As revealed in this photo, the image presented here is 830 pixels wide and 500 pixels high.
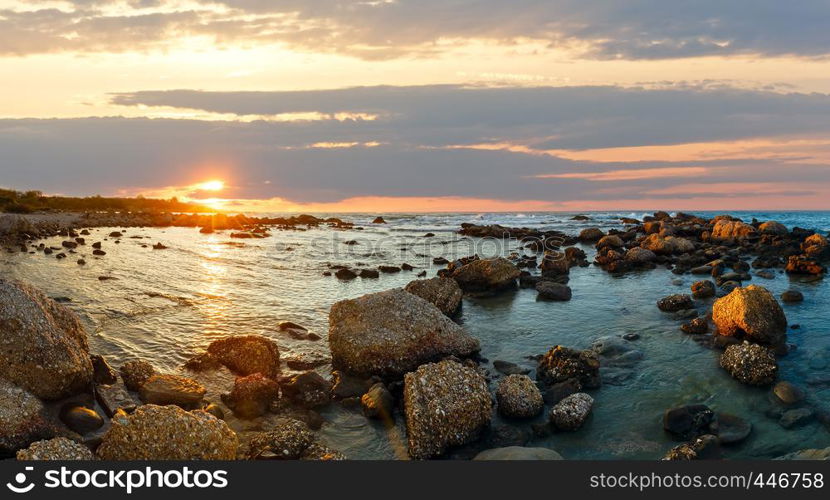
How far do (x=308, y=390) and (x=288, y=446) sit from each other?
2357 mm

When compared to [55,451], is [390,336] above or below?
below

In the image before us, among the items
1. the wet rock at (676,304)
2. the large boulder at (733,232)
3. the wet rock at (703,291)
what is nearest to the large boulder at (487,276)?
the wet rock at (676,304)

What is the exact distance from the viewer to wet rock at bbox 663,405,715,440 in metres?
9.78

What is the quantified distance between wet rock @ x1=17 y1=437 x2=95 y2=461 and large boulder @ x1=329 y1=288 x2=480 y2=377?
5810mm

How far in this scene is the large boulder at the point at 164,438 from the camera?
7.99 meters

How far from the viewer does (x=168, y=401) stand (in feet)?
34.6

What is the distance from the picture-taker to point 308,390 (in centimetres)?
1096

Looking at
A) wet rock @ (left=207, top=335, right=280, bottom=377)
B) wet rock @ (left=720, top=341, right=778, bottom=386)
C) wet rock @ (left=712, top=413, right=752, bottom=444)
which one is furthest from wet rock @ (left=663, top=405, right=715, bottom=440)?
wet rock @ (left=207, top=335, right=280, bottom=377)

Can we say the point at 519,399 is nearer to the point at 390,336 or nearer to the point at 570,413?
the point at 570,413

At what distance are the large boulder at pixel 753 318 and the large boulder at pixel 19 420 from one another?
15.6 m

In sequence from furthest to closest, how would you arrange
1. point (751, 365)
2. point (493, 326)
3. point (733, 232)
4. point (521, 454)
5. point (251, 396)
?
point (733, 232), point (493, 326), point (751, 365), point (251, 396), point (521, 454)

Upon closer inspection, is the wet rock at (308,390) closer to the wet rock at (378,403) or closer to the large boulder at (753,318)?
the wet rock at (378,403)

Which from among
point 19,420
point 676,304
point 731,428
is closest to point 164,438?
point 19,420

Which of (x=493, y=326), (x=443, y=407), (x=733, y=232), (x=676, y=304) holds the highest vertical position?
(x=443, y=407)
